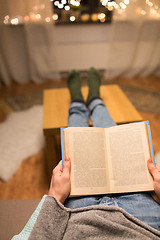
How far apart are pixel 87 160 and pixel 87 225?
21 centimetres

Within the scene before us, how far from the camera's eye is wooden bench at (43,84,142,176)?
3.10 ft

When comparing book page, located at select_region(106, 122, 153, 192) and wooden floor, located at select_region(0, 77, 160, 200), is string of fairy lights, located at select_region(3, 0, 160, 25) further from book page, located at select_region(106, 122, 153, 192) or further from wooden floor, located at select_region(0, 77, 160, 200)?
book page, located at select_region(106, 122, 153, 192)

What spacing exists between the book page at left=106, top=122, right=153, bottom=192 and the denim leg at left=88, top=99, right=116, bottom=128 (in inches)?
5.7

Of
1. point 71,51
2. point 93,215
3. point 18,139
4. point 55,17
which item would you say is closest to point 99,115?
point 93,215

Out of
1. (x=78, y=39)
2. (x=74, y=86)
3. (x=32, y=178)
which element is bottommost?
(x=32, y=178)

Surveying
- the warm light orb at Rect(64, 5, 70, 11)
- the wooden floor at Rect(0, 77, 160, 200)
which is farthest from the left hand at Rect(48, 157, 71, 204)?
the warm light orb at Rect(64, 5, 70, 11)

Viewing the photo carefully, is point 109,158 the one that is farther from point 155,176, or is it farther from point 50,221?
point 50,221

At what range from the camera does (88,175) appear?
24.5 inches

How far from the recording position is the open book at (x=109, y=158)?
0.61 meters

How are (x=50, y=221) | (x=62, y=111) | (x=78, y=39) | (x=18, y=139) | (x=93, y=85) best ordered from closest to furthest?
(x=50, y=221) → (x=62, y=111) → (x=93, y=85) → (x=18, y=139) → (x=78, y=39)

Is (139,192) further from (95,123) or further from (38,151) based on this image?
(38,151)

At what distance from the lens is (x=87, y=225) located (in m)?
0.50

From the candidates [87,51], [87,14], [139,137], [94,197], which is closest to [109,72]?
[87,51]

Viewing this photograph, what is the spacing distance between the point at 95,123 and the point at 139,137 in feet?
0.86
